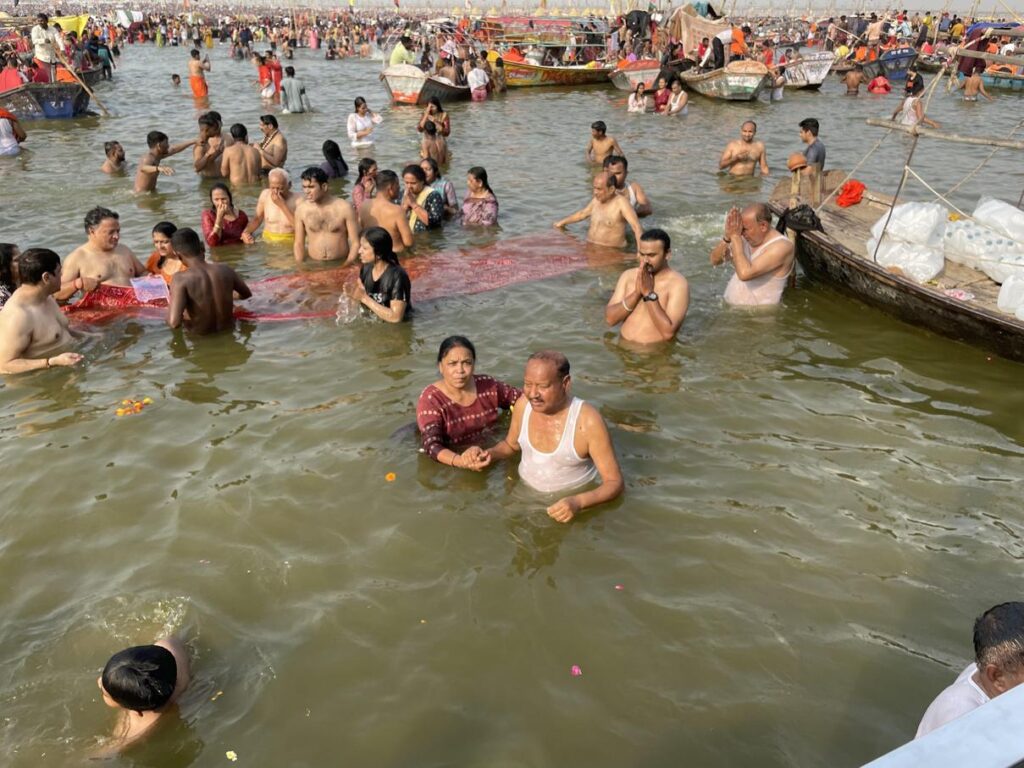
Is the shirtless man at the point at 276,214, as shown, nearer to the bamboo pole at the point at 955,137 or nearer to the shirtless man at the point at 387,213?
the shirtless man at the point at 387,213

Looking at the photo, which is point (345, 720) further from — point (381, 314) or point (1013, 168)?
point (1013, 168)

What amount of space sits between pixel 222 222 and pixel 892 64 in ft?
88.9

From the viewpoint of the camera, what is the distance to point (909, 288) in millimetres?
6938

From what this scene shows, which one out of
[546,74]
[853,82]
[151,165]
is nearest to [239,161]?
[151,165]

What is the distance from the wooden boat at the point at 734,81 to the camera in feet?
72.2

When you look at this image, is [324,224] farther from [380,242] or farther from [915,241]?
[915,241]

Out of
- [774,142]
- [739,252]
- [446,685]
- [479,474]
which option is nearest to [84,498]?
[479,474]

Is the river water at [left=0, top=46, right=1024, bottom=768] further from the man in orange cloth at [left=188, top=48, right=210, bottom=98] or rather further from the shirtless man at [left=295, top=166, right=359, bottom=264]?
the man in orange cloth at [left=188, top=48, right=210, bottom=98]

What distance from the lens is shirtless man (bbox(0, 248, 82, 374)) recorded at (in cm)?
604

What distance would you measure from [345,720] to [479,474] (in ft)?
6.52

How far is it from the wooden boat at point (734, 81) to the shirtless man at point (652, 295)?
18198 mm

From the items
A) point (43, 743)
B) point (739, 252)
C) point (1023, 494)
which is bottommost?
point (43, 743)

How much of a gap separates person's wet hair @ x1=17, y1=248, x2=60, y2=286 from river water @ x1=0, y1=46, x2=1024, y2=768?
86 centimetres

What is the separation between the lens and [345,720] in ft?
11.0
